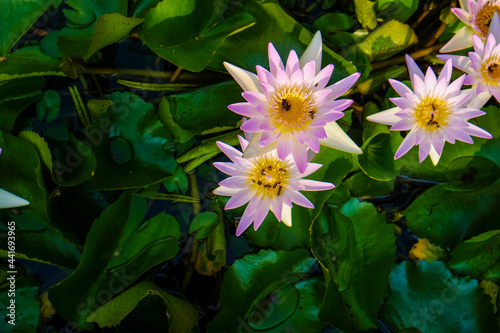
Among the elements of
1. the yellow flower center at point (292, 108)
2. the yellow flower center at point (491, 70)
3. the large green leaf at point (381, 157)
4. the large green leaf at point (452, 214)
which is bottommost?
the large green leaf at point (452, 214)

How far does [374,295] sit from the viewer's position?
1.89 m

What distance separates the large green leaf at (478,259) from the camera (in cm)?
190

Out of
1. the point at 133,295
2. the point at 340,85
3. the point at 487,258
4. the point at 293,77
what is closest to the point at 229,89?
the point at 293,77

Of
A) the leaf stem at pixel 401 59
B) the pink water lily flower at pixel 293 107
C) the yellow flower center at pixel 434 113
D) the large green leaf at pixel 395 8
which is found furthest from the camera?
the leaf stem at pixel 401 59

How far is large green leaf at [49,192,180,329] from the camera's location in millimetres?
1702

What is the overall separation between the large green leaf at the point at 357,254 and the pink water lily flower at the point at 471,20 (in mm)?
926

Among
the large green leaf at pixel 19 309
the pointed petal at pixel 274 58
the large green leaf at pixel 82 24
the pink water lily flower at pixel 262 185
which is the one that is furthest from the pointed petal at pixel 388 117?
the large green leaf at pixel 19 309

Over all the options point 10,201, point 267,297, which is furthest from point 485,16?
point 10,201

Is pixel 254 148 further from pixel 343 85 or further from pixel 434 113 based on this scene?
pixel 434 113

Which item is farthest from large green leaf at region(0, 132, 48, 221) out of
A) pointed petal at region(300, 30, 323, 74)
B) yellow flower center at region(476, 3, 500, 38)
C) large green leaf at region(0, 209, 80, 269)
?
yellow flower center at region(476, 3, 500, 38)

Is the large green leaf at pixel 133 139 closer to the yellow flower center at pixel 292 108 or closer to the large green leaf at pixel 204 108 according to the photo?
the large green leaf at pixel 204 108

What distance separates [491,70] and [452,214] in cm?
76

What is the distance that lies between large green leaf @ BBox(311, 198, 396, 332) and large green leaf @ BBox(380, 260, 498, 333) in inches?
5.3

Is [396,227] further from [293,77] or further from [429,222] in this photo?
[293,77]
